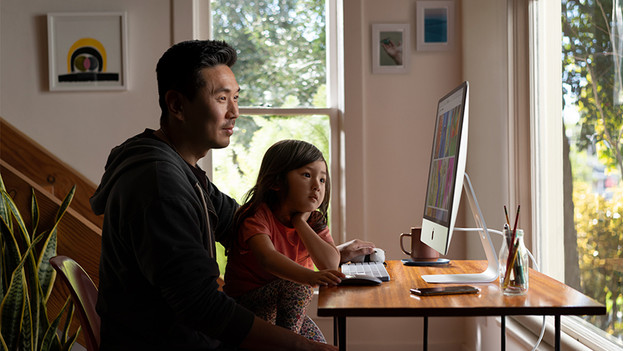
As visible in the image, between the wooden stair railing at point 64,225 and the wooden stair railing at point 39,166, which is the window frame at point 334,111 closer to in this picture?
the wooden stair railing at point 39,166

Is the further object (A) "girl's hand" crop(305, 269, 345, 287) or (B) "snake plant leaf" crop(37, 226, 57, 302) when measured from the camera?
(B) "snake plant leaf" crop(37, 226, 57, 302)

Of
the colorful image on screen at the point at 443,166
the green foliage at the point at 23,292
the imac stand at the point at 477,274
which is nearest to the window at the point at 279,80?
the green foliage at the point at 23,292

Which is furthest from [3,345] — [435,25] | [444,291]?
[435,25]

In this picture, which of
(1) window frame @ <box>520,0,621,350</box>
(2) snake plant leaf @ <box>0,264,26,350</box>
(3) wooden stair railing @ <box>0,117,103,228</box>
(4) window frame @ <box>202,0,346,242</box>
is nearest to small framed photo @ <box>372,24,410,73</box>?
(4) window frame @ <box>202,0,346,242</box>

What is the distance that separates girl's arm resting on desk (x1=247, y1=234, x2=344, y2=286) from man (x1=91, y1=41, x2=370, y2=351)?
0.59 ft

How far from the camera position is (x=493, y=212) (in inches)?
119

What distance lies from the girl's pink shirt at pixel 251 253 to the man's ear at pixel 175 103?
0.40m

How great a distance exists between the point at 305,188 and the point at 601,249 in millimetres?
1011

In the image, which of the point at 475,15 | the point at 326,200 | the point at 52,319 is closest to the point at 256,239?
the point at 326,200

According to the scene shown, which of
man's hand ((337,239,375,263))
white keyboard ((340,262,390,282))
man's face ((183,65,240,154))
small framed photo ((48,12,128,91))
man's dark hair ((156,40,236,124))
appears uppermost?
small framed photo ((48,12,128,91))

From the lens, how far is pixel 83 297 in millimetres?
1481

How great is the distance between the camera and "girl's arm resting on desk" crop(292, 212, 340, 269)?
185cm

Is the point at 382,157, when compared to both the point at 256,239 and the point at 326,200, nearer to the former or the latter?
the point at 326,200

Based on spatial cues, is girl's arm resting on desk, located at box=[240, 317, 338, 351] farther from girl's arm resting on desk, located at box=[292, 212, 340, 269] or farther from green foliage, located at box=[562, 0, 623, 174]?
green foliage, located at box=[562, 0, 623, 174]
